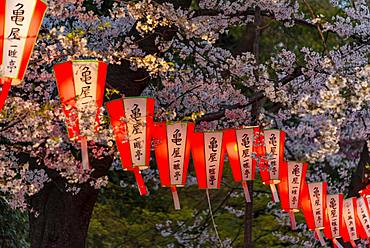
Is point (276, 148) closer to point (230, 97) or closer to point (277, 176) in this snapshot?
point (277, 176)

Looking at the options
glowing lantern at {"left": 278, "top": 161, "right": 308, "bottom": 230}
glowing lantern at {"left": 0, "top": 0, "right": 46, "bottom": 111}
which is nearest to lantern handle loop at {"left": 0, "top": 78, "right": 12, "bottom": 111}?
glowing lantern at {"left": 0, "top": 0, "right": 46, "bottom": 111}

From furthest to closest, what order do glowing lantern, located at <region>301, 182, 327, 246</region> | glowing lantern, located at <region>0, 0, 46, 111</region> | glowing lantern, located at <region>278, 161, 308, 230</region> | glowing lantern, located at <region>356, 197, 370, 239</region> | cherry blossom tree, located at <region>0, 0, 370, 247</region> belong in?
glowing lantern, located at <region>356, 197, 370, 239</region> → glowing lantern, located at <region>301, 182, 327, 246</region> → glowing lantern, located at <region>278, 161, 308, 230</region> → cherry blossom tree, located at <region>0, 0, 370, 247</region> → glowing lantern, located at <region>0, 0, 46, 111</region>

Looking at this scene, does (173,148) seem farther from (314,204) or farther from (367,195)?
(367,195)

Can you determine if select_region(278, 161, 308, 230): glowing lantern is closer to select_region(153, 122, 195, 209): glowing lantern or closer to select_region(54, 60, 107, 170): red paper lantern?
select_region(153, 122, 195, 209): glowing lantern

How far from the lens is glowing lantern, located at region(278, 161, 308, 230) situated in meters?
12.7

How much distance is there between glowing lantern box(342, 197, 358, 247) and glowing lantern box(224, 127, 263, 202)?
332cm

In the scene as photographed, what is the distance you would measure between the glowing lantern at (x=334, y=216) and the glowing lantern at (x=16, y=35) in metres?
8.18

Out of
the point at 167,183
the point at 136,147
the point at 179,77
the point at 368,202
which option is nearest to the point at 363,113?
the point at 368,202

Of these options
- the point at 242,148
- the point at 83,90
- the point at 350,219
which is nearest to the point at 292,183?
the point at 242,148

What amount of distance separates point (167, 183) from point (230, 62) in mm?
1775

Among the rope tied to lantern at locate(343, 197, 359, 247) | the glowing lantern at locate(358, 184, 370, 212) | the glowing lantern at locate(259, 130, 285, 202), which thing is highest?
the glowing lantern at locate(259, 130, 285, 202)

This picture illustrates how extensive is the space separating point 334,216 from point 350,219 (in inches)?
17.3

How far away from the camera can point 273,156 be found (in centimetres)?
1176

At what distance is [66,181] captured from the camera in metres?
11.1
